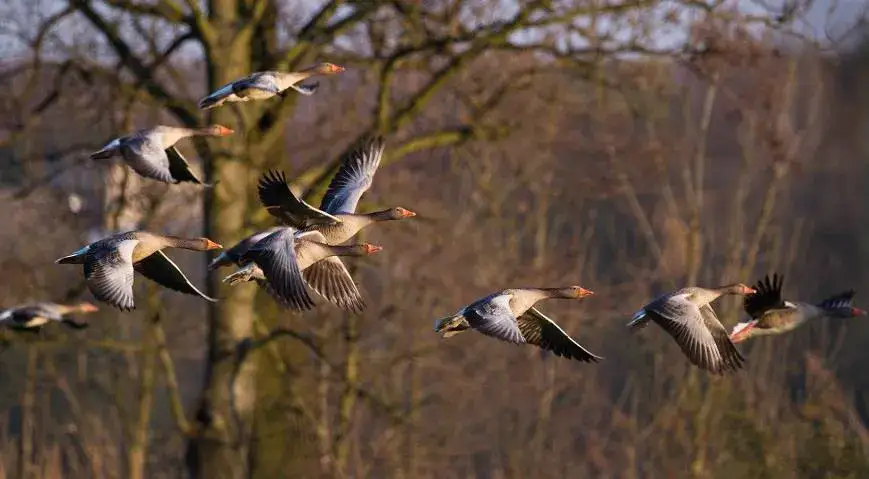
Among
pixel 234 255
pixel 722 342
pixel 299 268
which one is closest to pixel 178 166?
pixel 234 255

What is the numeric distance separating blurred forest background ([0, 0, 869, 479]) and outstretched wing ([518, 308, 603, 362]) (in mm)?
4348

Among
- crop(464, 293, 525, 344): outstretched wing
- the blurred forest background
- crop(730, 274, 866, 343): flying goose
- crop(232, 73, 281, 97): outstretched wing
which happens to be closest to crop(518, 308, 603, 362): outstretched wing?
crop(464, 293, 525, 344): outstretched wing

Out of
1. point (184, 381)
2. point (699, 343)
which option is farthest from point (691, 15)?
point (184, 381)

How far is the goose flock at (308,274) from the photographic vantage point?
6.04m

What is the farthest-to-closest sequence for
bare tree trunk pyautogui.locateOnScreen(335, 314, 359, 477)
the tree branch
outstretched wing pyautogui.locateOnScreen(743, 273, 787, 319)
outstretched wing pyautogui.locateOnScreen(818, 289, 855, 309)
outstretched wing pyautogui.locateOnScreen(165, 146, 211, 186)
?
bare tree trunk pyautogui.locateOnScreen(335, 314, 359, 477) → the tree branch → outstretched wing pyautogui.locateOnScreen(818, 289, 855, 309) → outstretched wing pyautogui.locateOnScreen(743, 273, 787, 319) → outstretched wing pyautogui.locateOnScreen(165, 146, 211, 186)

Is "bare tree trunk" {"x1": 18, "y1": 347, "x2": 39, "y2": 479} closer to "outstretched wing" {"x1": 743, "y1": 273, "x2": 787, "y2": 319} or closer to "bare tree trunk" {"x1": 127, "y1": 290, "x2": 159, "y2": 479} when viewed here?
"bare tree trunk" {"x1": 127, "y1": 290, "x2": 159, "y2": 479}

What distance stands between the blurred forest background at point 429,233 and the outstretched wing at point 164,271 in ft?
11.9

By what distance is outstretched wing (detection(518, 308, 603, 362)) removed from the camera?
6672 mm

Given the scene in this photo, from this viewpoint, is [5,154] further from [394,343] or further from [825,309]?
[825,309]

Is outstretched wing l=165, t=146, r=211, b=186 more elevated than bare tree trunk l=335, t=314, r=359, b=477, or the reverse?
outstretched wing l=165, t=146, r=211, b=186

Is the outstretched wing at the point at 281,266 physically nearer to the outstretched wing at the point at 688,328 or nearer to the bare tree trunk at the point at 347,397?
the outstretched wing at the point at 688,328

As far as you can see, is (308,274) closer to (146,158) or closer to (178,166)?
(178,166)

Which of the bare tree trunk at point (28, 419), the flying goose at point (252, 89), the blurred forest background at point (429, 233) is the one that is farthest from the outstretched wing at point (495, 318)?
the bare tree trunk at point (28, 419)

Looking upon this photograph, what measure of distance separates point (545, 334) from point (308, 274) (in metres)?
1.38
